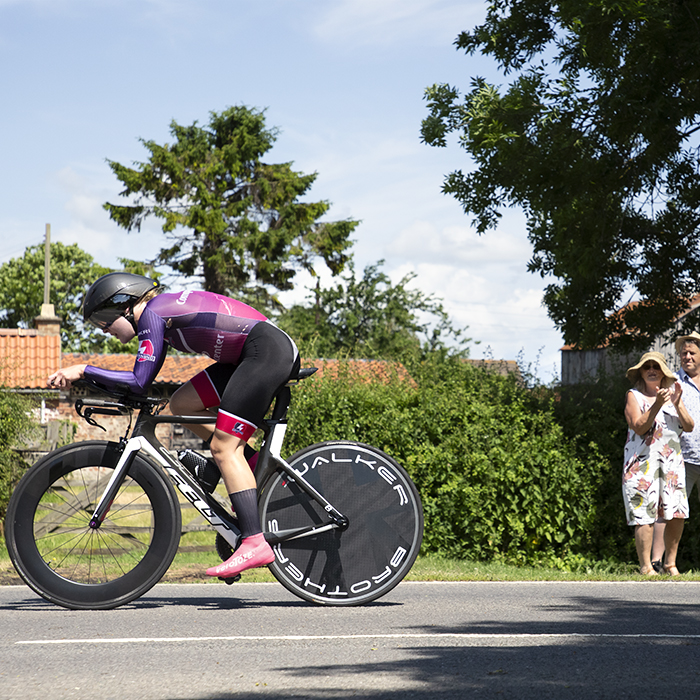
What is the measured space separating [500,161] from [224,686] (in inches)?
402

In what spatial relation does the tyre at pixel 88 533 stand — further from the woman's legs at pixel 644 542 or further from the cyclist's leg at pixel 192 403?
the woman's legs at pixel 644 542

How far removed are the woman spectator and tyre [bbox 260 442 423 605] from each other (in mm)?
3446

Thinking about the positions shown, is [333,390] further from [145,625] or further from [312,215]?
[312,215]

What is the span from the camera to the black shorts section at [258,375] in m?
5.12

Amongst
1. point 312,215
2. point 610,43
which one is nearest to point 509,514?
point 610,43

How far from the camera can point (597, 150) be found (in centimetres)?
1222

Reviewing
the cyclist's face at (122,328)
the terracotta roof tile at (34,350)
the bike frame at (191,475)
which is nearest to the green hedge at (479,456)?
the bike frame at (191,475)

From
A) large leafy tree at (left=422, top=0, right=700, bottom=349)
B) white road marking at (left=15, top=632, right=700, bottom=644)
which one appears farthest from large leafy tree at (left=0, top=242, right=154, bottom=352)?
white road marking at (left=15, top=632, right=700, bottom=644)

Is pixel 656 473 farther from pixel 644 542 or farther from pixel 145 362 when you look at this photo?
pixel 145 362

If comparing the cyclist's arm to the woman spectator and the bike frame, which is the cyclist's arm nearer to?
the bike frame

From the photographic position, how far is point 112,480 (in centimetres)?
523

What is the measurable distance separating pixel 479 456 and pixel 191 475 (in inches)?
189

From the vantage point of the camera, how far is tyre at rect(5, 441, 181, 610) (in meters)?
5.19

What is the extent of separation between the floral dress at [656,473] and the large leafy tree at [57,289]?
50878 millimetres
